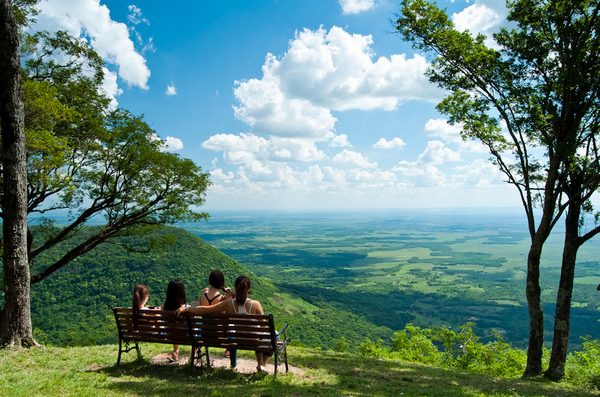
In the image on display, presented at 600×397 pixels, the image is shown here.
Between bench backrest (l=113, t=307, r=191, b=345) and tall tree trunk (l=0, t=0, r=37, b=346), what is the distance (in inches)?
115

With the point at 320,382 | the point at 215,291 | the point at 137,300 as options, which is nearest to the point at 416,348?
the point at 320,382

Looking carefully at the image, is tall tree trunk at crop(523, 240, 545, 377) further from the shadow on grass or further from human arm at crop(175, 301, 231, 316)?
human arm at crop(175, 301, 231, 316)

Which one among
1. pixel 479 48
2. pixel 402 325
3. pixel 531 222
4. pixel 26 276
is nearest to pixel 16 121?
pixel 26 276

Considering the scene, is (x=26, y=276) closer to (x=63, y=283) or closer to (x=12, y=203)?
(x=12, y=203)

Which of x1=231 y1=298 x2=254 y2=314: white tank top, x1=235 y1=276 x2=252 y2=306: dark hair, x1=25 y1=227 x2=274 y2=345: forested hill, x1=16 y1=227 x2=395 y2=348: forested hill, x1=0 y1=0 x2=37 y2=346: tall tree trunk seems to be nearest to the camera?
x1=235 y1=276 x2=252 y2=306: dark hair

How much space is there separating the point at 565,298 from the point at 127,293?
4822cm

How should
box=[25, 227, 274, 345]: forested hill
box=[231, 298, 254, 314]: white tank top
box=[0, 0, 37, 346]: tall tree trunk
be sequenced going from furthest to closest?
1. box=[25, 227, 274, 345]: forested hill
2. box=[0, 0, 37, 346]: tall tree trunk
3. box=[231, 298, 254, 314]: white tank top

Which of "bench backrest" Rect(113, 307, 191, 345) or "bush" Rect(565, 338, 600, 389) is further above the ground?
"bench backrest" Rect(113, 307, 191, 345)

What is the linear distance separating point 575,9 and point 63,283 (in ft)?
176

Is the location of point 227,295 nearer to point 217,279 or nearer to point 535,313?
point 217,279

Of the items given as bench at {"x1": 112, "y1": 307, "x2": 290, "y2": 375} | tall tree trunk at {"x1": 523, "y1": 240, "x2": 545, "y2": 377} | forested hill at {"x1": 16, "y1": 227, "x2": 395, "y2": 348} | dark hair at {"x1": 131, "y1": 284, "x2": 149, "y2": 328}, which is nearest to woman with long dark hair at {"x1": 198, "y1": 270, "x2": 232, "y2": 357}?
bench at {"x1": 112, "y1": 307, "x2": 290, "y2": 375}

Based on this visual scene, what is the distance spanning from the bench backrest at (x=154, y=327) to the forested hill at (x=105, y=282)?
19699mm

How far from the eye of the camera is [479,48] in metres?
9.59

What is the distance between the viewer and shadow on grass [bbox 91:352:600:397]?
4.98m
